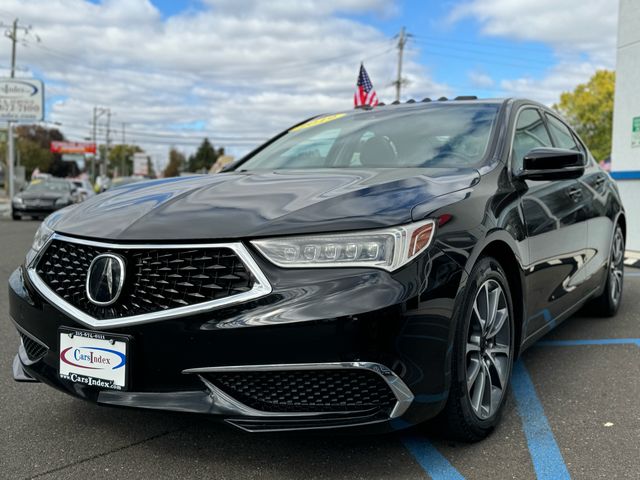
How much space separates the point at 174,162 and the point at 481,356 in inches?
5936

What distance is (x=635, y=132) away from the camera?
30.5 ft

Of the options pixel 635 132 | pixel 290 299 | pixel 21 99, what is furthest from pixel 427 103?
pixel 21 99

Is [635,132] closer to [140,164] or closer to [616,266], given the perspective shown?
[616,266]

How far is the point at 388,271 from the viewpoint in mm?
2098

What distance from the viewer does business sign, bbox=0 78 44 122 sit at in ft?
104

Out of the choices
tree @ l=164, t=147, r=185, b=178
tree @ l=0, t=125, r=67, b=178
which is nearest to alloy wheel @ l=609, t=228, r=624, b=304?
tree @ l=0, t=125, r=67, b=178

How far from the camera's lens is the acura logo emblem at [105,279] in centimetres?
220

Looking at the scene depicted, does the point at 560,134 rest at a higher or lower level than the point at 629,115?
lower

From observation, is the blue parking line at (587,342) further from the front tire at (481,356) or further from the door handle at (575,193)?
the front tire at (481,356)

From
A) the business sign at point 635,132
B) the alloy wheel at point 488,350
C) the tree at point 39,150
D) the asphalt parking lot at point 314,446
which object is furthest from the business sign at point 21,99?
the tree at point 39,150

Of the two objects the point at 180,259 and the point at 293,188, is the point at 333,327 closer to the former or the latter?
the point at 180,259

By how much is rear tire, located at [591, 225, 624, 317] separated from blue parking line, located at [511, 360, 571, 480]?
1.58 m

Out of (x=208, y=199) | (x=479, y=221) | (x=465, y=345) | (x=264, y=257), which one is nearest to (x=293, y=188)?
(x=208, y=199)

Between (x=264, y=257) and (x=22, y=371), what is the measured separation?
1284mm
